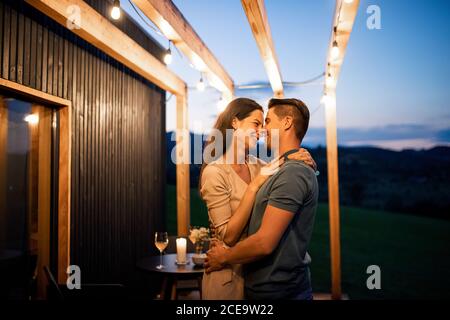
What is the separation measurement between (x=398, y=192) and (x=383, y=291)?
4.96 metres

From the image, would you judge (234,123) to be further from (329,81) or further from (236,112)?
(329,81)

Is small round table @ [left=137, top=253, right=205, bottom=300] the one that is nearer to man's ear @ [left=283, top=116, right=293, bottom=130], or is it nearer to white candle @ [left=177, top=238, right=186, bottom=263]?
white candle @ [left=177, top=238, right=186, bottom=263]

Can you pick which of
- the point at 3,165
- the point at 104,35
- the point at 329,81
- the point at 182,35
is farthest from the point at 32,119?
Answer: the point at 329,81

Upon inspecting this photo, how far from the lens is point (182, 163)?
5691 millimetres

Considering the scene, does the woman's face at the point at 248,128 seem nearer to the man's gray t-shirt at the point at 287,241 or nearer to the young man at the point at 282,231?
the young man at the point at 282,231

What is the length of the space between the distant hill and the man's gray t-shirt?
9967mm

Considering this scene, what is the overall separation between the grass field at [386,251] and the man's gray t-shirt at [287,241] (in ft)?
22.7

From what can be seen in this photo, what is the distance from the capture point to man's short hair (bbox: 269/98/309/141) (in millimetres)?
1778

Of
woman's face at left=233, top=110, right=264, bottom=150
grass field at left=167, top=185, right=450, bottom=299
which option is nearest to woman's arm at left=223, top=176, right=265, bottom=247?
woman's face at left=233, top=110, right=264, bottom=150

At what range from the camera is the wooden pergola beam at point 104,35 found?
2.74m

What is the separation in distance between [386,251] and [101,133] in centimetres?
1039

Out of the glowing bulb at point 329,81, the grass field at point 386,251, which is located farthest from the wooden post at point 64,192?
the grass field at point 386,251
